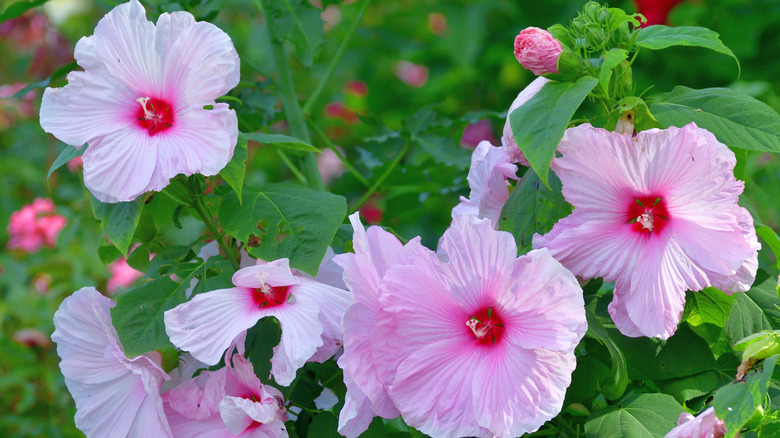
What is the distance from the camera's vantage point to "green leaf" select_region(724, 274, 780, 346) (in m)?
0.65

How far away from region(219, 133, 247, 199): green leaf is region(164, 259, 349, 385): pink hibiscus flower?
0.25ft

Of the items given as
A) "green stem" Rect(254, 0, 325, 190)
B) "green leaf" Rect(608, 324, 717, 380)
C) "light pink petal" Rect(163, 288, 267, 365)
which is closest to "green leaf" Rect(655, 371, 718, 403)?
"green leaf" Rect(608, 324, 717, 380)

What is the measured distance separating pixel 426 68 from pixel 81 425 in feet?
7.17

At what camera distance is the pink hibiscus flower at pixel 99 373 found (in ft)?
2.26

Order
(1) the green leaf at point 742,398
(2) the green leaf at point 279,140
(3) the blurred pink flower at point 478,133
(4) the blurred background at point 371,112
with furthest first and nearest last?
(3) the blurred pink flower at point 478,133
(4) the blurred background at point 371,112
(2) the green leaf at point 279,140
(1) the green leaf at point 742,398

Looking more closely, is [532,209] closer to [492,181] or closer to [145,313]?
[492,181]

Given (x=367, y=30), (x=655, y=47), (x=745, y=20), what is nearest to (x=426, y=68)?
(x=367, y=30)

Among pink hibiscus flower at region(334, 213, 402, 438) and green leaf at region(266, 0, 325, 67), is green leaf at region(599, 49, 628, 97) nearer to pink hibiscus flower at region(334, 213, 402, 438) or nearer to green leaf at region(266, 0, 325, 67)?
pink hibiscus flower at region(334, 213, 402, 438)

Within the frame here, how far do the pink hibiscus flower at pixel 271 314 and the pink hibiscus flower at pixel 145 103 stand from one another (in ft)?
0.32

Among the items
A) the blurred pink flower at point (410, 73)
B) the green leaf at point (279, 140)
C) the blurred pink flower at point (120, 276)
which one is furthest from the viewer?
the blurred pink flower at point (410, 73)

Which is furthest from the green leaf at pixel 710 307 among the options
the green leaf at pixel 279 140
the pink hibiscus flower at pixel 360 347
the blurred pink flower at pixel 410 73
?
the blurred pink flower at pixel 410 73

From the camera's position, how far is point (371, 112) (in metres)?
1.53

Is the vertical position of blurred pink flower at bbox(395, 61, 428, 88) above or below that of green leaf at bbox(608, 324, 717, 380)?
below

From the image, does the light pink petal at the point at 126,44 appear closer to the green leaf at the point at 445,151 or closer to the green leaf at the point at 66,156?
the green leaf at the point at 66,156
